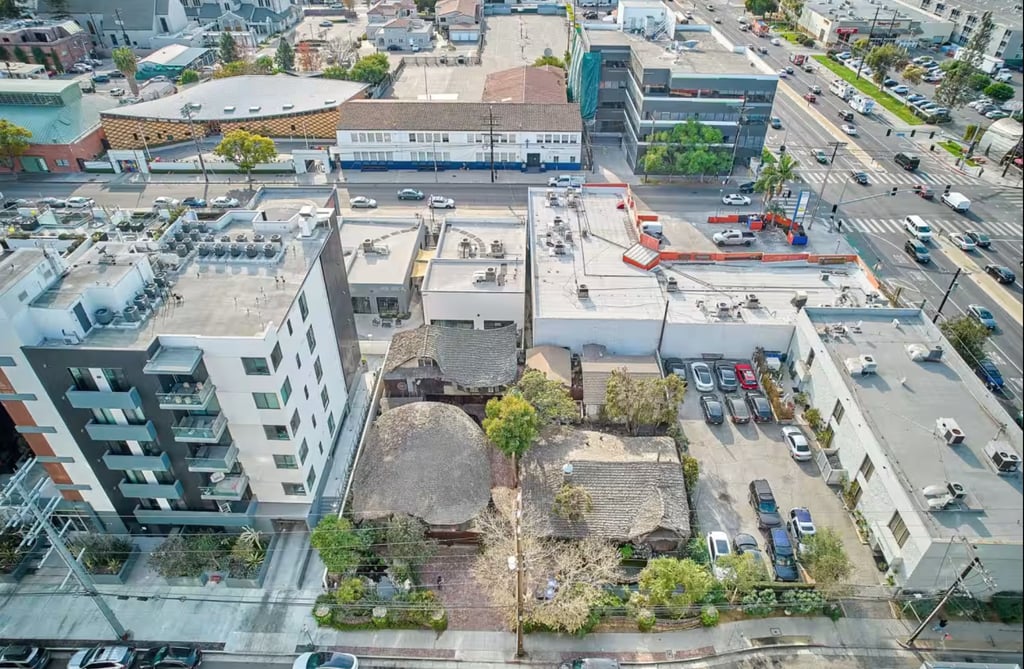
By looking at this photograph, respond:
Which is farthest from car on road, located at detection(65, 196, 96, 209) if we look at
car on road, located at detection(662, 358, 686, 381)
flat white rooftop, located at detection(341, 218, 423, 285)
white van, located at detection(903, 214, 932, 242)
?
white van, located at detection(903, 214, 932, 242)

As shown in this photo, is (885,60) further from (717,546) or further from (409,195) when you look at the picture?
(717,546)

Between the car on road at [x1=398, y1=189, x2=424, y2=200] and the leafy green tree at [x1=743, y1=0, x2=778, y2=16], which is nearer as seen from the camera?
the car on road at [x1=398, y1=189, x2=424, y2=200]

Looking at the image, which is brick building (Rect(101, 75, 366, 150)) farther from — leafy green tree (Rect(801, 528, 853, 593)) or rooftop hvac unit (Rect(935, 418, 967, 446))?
rooftop hvac unit (Rect(935, 418, 967, 446))

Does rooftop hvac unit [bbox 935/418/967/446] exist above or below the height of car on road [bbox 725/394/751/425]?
above

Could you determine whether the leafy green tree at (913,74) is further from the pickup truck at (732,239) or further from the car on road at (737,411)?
the car on road at (737,411)

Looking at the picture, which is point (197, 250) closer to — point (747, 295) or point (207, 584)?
point (207, 584)

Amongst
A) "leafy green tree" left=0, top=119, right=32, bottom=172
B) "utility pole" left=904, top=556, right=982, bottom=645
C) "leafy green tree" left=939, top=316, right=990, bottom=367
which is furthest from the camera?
"leafy green tree" left=0, top=119, right=32, bottom=172

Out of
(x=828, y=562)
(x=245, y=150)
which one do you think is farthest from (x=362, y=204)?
(x=828, y=562)

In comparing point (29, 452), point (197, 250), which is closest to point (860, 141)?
point (197, 250)
